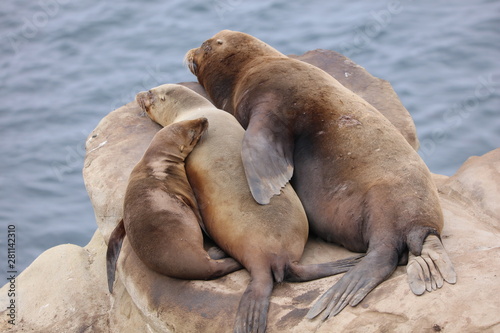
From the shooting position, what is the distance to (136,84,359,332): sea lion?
4.11 metres

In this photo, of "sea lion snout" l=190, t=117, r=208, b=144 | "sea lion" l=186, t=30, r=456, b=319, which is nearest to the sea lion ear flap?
"sea lion" l=186, t=30, r=456, b=319

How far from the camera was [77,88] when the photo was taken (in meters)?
11.6

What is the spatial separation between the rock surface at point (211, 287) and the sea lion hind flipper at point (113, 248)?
0.31ft

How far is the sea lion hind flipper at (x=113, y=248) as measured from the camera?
16.3 ft

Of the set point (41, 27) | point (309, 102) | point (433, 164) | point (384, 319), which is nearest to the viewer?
point (384, 319)

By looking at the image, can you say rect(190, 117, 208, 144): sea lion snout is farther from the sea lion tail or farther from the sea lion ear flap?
the sea lion tail

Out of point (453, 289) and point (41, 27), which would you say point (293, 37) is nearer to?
point (41, 27)

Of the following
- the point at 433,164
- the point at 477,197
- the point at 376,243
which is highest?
the point at 376,243

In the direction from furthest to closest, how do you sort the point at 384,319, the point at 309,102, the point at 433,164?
the point at 433,164 → the point at 309,102 → the point at 384,319

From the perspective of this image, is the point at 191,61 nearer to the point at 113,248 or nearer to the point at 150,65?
the point at 113,248

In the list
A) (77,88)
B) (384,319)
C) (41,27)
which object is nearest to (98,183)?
(384,319)

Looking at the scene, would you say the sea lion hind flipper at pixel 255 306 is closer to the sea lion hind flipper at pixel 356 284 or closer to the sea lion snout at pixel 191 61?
the sea lion hind flipper at pixel 356 284

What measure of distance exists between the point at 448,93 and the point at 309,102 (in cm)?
600

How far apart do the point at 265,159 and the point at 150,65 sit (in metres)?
7.71
